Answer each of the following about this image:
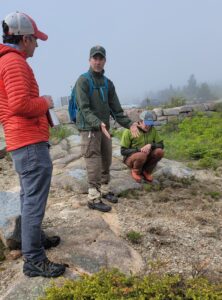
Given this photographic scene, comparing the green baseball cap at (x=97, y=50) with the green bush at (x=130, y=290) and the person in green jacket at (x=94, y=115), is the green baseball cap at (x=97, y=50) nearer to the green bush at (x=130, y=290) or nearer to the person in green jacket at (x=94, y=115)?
the person in green jacket at (x=94, y=115)

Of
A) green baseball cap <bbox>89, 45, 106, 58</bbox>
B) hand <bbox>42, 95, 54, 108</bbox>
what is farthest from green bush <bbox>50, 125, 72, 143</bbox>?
hand <bbox>42, 95, 54, 108</bbox>

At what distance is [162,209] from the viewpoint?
543 cm

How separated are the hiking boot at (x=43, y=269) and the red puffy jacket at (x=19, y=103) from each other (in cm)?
93

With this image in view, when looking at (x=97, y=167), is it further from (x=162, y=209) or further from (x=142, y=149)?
(x=142, y=149)

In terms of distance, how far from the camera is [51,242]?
3.83m

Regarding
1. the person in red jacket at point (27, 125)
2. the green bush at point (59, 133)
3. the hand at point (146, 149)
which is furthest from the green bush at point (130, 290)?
the green bush at point (59, 133)

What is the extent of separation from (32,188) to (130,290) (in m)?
1.06

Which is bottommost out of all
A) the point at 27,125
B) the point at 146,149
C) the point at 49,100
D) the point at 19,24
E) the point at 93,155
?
the point at 146,149

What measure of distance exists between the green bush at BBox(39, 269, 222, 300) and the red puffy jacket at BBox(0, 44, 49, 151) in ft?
3.66

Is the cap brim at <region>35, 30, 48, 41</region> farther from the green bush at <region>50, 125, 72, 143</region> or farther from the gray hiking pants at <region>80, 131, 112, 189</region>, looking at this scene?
the green bush at <region>50, 125, 72, 143</region>

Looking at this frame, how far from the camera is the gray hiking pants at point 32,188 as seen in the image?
321 centimetres

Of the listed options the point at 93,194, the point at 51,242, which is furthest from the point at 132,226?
the point at 51,242

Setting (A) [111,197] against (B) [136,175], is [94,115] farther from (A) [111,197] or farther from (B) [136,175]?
(B) [136,175]

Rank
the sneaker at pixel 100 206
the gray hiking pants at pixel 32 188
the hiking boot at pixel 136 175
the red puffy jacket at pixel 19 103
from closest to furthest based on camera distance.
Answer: the red puffy jacket at pixel 19 103
the gray hiking pants at pixel 32 188
the sneaker at pixel 100 206
the hiking boot at pixel 136 175
